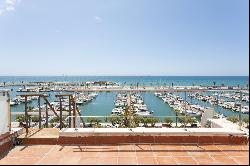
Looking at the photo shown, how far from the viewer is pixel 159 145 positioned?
→ 14.0 feet

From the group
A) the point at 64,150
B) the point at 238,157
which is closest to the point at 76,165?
the point at 64,150

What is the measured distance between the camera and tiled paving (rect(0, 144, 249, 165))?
352cm

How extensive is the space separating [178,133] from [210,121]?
113cm

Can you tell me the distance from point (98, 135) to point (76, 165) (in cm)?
104

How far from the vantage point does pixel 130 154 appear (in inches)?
151

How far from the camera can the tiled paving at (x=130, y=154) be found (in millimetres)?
3523

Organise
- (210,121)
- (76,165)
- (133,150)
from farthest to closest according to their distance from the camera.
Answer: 1. (210,121)
2. (133,150)
3. (76,165)

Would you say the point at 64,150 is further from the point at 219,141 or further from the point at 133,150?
the point at 219,141

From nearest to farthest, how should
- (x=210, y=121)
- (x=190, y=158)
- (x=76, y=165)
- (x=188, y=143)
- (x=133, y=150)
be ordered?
(x=76, y=165) < (x=190, y=158) < (x=133, y=150) < (x=188, y=143) < (x=210, y=121)

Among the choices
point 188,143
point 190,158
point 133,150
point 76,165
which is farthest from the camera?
point 188,143

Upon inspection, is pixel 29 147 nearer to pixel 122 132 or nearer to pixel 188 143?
pixel 122 132

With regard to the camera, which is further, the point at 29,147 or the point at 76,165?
the point at 29,147

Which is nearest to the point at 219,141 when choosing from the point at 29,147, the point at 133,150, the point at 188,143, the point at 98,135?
the point at 188,143

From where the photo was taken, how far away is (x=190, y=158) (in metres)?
3.64
